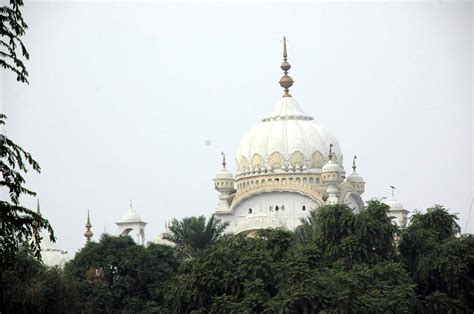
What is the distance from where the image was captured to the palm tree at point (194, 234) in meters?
74.1

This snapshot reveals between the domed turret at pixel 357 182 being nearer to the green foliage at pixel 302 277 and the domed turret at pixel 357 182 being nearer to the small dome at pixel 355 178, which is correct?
the small dome at pixel 355 178

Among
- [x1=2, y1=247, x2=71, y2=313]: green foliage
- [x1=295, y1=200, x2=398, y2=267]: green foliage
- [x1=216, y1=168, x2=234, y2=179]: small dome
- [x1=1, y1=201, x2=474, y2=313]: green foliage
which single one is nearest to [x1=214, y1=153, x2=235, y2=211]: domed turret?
[x1=216, y1=168, x2=234, y2=179]: small dome

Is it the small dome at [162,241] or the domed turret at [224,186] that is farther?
the domed turret at [224,186]

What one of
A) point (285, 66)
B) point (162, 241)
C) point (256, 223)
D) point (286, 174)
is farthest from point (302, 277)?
point (285, 66)

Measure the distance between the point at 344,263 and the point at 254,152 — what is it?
26136mm

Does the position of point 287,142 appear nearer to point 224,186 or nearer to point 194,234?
point 224,186

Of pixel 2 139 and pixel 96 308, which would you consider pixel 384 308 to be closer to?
pixel 96 308

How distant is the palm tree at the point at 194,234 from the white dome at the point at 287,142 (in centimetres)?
1046

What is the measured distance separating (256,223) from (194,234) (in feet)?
14.5

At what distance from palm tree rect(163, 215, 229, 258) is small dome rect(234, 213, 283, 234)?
96.6 inches

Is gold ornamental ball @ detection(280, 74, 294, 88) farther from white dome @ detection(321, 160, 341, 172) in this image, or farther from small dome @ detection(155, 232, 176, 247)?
small dome @ detection(155, 232, 176, 247)

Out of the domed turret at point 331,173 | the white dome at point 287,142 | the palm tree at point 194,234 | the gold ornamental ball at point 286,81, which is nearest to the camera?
the palm tree at point 194,234

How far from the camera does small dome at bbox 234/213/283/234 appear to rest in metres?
77.2

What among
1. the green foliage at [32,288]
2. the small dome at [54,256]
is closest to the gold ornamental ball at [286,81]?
the small dome at [54,256]
